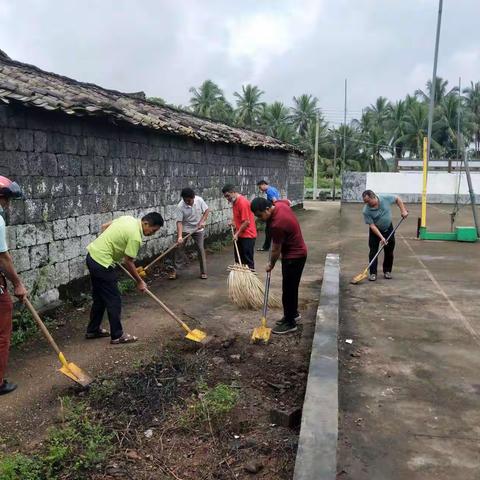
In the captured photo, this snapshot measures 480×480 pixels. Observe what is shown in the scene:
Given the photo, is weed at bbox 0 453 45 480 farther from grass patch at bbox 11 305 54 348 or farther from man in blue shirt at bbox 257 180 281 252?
man in blue shirt at bbox 257 180 281 252

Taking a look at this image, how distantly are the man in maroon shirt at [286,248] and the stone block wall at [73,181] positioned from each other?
2667mm

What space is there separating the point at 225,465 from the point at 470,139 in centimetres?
5207

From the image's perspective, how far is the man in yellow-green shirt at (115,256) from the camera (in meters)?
5.00

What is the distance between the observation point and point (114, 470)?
3.20 metres

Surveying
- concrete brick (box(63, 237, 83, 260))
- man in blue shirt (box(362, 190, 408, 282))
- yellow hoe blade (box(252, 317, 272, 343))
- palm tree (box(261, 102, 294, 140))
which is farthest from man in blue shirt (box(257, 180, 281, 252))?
palm tree (box(261, 102, 294, 140))

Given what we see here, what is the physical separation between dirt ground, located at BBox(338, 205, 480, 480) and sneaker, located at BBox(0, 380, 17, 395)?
2738mm

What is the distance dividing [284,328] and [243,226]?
2.34m

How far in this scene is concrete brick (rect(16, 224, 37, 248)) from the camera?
18.5 feet

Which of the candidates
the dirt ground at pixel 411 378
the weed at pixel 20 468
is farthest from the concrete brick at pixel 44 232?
the dirt ground at pixel 411 378

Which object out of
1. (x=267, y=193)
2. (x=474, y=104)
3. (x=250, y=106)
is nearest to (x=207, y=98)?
(x=250, y=106)

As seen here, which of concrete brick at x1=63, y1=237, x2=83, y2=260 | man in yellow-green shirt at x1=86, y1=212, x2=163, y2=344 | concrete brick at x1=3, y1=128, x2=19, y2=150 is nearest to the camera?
man in yellow-green shirt at x1=86, y1=212, x2=163, y2=344

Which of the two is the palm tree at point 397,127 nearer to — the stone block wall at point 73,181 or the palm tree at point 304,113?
the palm tree at point 304,113

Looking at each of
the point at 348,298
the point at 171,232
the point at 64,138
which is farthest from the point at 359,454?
the point at 171,232

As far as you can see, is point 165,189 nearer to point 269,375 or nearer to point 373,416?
point 269,375
